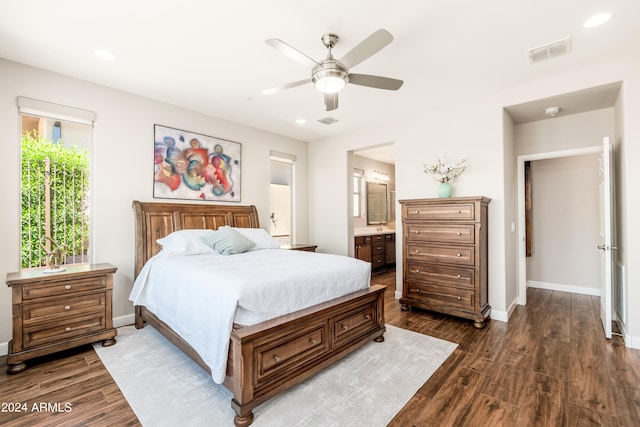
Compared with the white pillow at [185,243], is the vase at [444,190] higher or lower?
higher

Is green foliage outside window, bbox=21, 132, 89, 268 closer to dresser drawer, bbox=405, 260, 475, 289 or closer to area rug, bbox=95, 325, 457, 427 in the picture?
area rug, bbox=95, 325, 457, 427

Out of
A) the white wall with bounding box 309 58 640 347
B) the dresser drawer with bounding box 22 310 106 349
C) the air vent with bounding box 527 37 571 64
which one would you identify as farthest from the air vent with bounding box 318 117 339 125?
the dresser drawer with bounding box 22 310 106 349

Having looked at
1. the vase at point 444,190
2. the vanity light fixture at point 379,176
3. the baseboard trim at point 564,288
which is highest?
the vanity light fixture at point 379,176

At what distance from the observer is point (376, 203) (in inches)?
308

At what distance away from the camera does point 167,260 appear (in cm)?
311

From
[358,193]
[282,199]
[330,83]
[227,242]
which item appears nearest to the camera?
[330,83]

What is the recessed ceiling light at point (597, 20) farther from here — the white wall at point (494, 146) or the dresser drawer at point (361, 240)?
the dresser drawer at point (361, 240)

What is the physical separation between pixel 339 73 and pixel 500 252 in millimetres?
2976

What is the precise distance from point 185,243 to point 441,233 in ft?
10.2

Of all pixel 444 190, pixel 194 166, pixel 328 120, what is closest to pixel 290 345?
pixel 444 190

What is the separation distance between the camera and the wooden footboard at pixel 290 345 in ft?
6.22

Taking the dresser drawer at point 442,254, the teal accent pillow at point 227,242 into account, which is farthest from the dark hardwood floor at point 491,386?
the teal accent pillow at point 227,242

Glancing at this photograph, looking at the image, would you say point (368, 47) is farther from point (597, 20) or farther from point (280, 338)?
point (280, 338)

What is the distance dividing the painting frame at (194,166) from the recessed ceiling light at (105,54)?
108 centimetres
